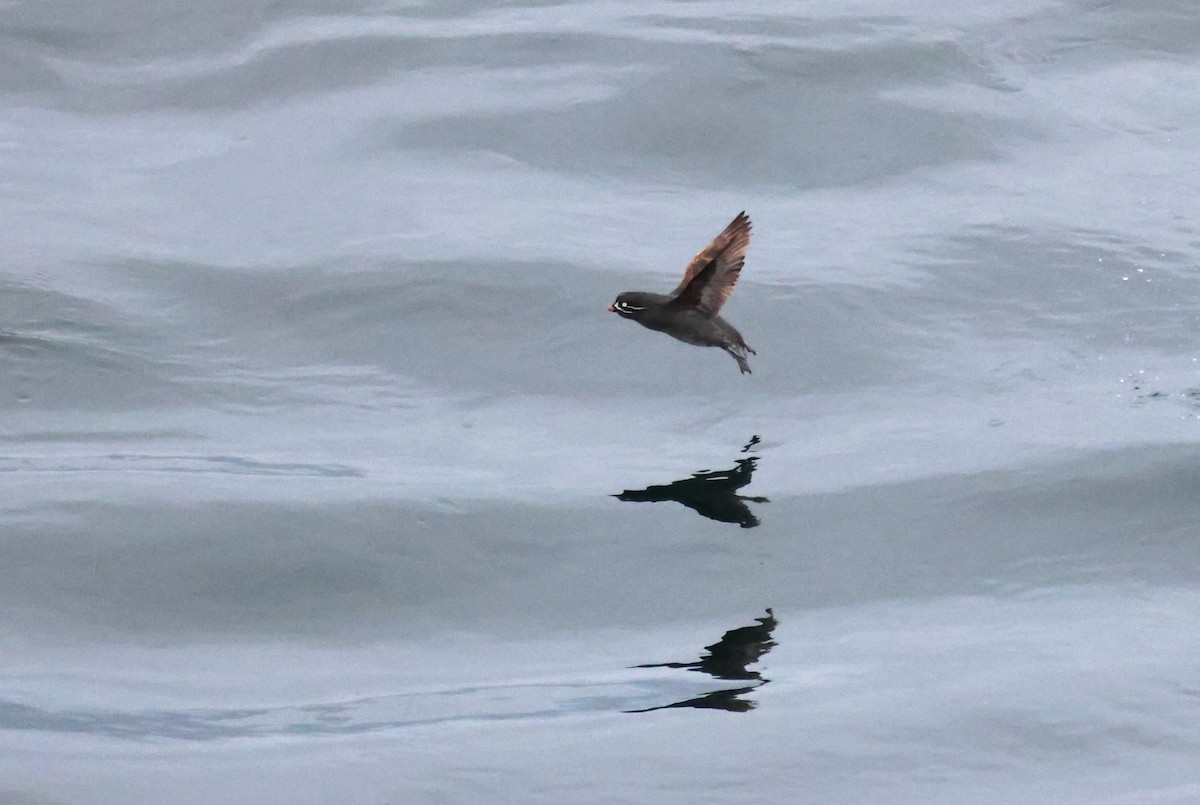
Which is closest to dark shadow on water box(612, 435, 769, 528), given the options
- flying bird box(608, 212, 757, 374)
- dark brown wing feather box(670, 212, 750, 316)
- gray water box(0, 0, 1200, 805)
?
gray water box(0, 0, 1200, 805)

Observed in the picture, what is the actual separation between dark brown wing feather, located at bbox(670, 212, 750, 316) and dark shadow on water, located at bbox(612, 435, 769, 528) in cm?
87

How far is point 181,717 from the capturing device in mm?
6504

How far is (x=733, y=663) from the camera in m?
6.96

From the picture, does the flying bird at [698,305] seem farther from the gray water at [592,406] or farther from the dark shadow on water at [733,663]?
the dark shadow on water at [733,663]

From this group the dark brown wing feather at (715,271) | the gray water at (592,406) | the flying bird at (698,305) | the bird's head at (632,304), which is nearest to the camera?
the gray water at (592,406)

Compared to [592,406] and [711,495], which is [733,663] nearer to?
[711,495]

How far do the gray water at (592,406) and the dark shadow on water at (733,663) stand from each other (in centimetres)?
2

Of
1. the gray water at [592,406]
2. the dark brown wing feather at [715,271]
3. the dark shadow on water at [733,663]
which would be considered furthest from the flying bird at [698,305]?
the dark shadow on water at [733,663]

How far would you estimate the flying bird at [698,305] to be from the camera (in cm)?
805

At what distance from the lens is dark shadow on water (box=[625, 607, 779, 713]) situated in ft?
21.5

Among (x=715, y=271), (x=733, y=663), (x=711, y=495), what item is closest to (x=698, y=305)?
(x=715, y=271)

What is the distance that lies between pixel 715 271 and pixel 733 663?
2157 mm

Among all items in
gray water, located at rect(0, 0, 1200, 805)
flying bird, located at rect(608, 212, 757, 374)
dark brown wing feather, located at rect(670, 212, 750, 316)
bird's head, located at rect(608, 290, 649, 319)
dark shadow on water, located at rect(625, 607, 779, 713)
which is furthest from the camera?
bird's head, located at rect(608, 290, 649, 319)

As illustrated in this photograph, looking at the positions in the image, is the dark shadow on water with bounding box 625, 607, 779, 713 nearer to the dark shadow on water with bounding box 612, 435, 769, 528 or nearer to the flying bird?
the dark shadow on water with bounding box 612, 435, 769, 528
